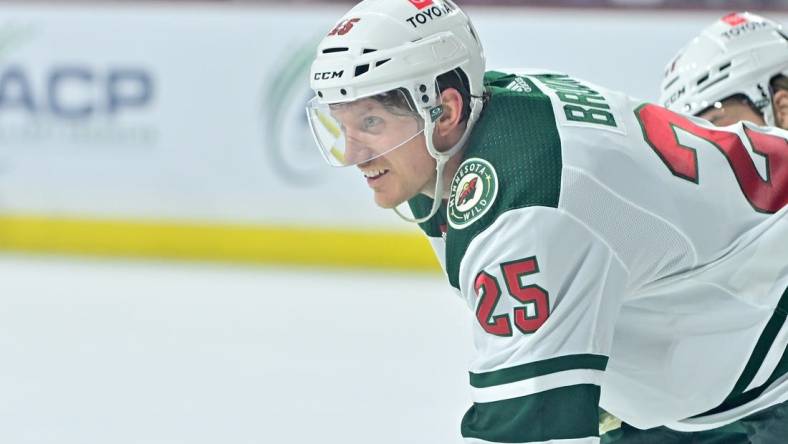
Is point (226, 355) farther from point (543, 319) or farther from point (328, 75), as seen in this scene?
point (543, 319)

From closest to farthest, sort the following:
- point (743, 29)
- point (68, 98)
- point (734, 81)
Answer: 1. point (734, 81)
2. point (743, 29)
3. point (68, 98)

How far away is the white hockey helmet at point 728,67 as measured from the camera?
241 centimetres

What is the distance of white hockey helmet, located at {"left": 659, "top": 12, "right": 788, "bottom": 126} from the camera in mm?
2408

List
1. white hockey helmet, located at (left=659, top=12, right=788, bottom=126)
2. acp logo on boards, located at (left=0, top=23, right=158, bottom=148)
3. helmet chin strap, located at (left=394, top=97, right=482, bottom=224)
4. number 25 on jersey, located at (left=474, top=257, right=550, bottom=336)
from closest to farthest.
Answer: number 25 on jersey, located at (left=474, top=257, right=550, bottom=336) → helmet chin strap, located at (left=394, top=97, right=482, bottom=224) → white hockey helmet, located at (left=659, top=12, right=788, bottom=126) → acp logo on boards, located at (left=0, top=23, right=158, bottom=148)

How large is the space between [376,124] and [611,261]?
1.33ft

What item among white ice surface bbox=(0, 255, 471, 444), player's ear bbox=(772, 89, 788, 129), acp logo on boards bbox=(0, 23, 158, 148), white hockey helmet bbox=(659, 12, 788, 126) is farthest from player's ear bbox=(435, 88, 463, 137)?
acp logo on boards bbox=(0, 23, 158, 148)

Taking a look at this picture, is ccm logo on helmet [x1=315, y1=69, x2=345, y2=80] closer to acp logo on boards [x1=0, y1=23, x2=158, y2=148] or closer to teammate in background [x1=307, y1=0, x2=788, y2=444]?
teammate in background [x1=307, y1=0, x2=788, y2=444]

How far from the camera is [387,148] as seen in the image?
1697 mm

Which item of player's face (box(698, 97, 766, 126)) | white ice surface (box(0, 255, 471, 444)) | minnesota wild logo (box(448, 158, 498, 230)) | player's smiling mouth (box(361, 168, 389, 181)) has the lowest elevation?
white ice surface (box(0, 255, 471, 444))

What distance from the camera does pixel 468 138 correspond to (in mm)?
1688

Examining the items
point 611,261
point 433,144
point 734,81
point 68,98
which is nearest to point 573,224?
point 611,261

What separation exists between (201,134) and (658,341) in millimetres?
4912

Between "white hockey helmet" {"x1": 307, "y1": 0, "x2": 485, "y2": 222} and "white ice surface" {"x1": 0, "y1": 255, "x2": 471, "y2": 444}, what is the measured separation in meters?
1.71

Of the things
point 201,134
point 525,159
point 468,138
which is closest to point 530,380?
point 525,159
